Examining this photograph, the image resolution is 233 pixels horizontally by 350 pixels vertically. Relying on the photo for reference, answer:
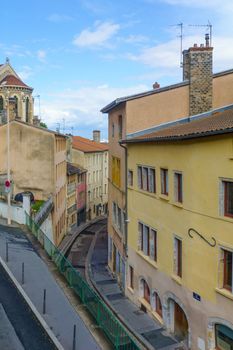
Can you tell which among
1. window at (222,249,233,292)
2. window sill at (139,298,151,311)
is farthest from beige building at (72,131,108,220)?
window at (222,249,233,292)

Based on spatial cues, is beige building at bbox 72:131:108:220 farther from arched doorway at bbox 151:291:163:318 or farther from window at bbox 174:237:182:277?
window at bbox 174:237:182:277

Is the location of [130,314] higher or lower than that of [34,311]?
lower

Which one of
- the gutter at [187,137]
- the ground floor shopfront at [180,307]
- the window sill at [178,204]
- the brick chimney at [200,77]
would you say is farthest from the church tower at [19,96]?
the window sill at [178,204]

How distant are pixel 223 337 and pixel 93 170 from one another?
50121 mm

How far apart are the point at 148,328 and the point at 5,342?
28.7 feet

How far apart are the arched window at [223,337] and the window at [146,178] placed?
739 centimetres

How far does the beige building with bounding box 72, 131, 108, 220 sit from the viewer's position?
193ft

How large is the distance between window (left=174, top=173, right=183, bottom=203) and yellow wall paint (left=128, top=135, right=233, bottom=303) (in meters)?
0.26

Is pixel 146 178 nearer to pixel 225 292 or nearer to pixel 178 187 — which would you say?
pixel 178 187

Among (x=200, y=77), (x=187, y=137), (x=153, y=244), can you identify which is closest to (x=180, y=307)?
(x=153, y=244)

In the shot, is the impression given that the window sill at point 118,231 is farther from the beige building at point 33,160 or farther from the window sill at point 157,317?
the beige building at point 33,160

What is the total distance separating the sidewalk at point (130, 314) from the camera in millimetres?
18422

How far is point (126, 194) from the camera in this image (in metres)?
24.8

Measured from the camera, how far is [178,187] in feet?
60.0
